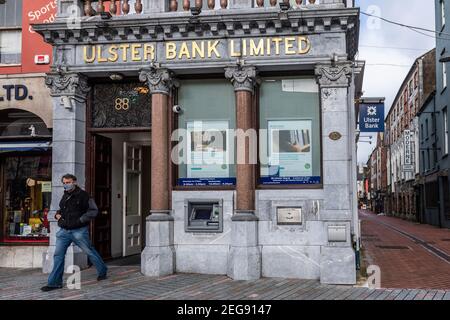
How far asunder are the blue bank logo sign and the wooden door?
5.97 metres

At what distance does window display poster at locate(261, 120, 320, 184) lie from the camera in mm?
9773

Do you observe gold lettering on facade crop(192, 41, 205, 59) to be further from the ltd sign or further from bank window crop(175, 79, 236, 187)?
the ltd sign

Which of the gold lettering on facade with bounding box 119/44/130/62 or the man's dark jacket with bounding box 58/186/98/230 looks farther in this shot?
the gold lettering on facade with bounding box 119/44/130/62

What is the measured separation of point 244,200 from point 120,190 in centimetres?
364

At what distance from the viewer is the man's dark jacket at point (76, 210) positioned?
8.50 metres

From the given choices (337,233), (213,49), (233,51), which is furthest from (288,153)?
(213,49)

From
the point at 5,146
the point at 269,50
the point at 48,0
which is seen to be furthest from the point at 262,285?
the point at 48,0

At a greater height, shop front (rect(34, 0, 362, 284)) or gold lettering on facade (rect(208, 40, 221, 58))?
gold lettering on facade (rect(208, 40, 221, 58))

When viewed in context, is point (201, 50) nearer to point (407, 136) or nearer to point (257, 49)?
point (257, 49)

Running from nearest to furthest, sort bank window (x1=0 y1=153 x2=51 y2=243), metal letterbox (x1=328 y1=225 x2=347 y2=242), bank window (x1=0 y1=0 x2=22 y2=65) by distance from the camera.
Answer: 1. metal letterbox (x1=328 y1=225 x2=347 y2=242)
2. bank window (x1=0 y1=153 x2=51 y2=243)
3. bank window (x1=0 y1=0 x2=22 y2=65)

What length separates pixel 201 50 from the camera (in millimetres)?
9750

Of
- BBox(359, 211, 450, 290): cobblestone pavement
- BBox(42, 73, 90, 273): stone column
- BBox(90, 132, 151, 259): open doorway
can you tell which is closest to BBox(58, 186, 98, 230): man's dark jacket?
BBox(42, 73, 90, 273): stone column

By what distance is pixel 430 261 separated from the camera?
39.8ft

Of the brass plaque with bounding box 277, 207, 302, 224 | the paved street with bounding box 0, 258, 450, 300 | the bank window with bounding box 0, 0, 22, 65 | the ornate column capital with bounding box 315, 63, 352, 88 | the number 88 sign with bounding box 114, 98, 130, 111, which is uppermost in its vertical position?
the bank window with bounding box 0, 0, 22, 65
